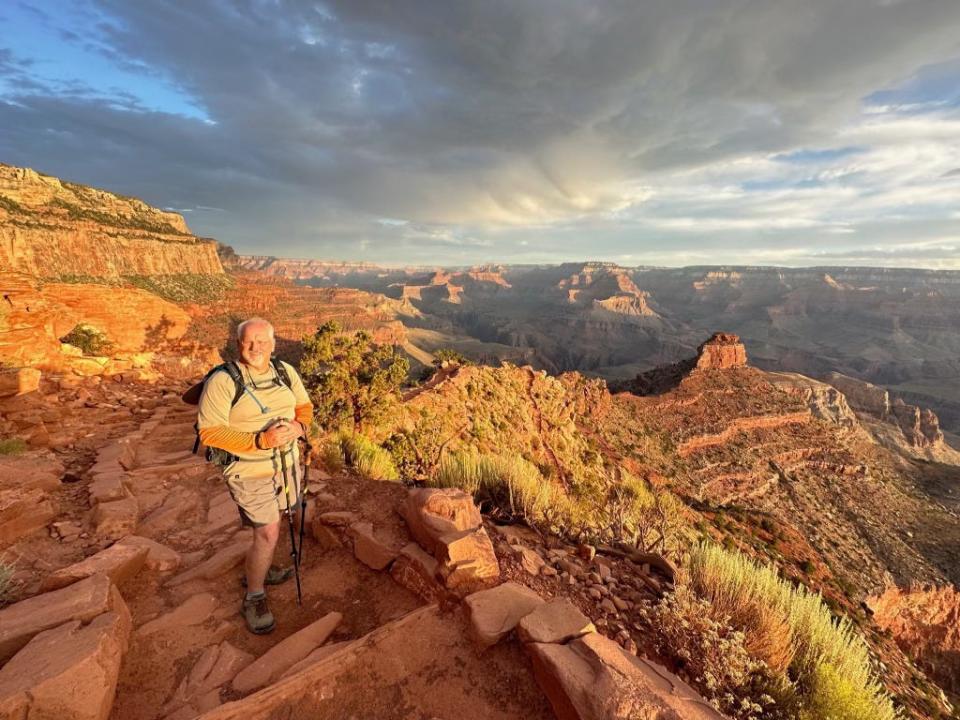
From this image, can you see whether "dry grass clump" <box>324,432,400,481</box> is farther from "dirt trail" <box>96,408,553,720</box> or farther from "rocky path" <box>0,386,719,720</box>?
"rocky path" <box>0,386,719,720</box>

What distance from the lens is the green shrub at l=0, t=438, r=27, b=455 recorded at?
632cm

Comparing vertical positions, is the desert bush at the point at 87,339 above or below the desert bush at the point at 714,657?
above

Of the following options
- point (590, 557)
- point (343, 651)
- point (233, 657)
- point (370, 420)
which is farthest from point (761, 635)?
point (370, 420)

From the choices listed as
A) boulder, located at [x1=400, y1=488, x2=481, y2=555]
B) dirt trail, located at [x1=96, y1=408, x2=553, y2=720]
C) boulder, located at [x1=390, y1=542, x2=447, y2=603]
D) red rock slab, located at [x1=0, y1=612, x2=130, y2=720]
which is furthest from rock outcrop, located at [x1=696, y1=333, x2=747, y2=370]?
red rock slab, located at [x1=0, y1=612, x2=130, y2=720]

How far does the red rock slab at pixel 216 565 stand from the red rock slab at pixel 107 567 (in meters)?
0.38

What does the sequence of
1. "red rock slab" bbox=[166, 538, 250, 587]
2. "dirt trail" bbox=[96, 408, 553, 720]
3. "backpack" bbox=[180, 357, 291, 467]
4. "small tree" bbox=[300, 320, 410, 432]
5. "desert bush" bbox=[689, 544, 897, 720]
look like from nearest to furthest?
"dirt trail" bbox=[96, 408, 553, 720]
"desert bush" bbox=[689, 544, 897, 720]
"backpack" bbox=[180, 357, 291, 467]
"red rock slab" bbox=[166, 538, 250, 587]
"small tree" bbox=[300, 320, 410, 432]

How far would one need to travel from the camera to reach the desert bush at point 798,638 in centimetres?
317

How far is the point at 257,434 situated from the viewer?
3.59 meters

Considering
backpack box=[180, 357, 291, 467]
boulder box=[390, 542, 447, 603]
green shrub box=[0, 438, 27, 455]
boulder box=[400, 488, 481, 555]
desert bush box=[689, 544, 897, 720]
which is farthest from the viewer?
green shrub box=[0, 438, 27, 455]

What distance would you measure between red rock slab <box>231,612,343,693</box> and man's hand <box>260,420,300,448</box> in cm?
159

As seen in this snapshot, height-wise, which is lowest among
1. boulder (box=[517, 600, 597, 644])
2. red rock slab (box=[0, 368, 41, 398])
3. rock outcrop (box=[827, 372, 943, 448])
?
rock outcrop (box=[827, 372, 943, 448])

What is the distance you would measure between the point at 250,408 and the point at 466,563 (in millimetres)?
2343

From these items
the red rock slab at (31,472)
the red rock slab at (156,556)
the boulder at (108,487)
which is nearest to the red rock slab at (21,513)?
the red rock slab at (31,472)

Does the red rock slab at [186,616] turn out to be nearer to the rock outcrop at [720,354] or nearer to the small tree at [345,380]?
the small tree at [345,380]
